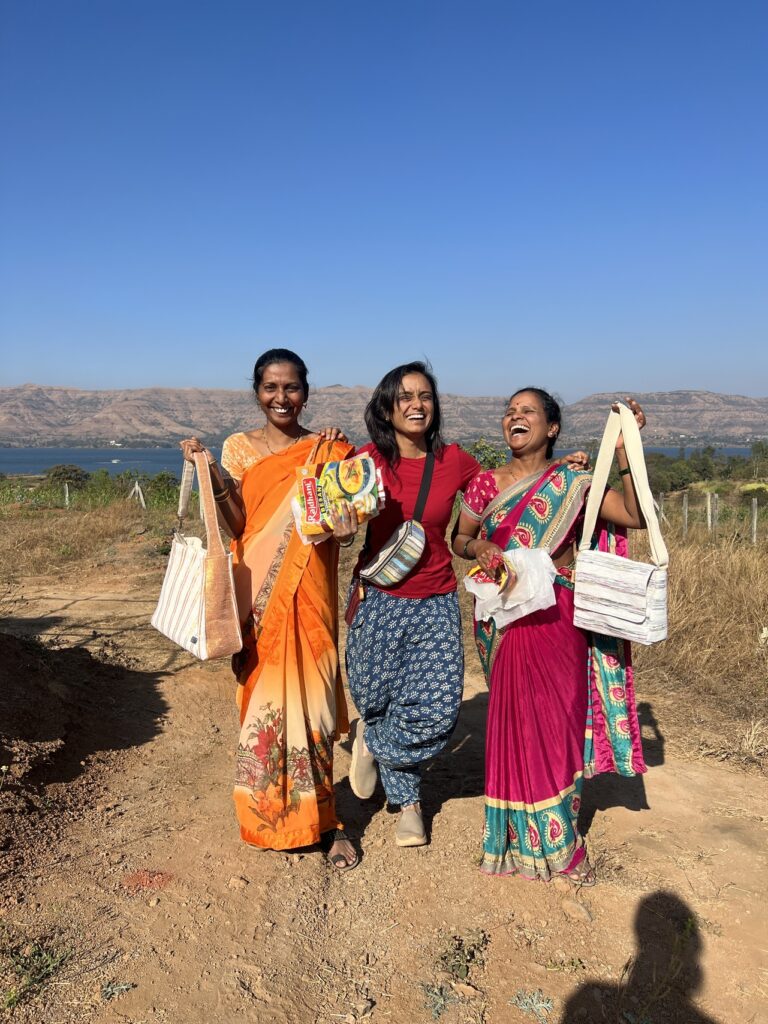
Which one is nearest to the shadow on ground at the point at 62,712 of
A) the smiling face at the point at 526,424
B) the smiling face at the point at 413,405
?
the smiling face at the point at 413,405

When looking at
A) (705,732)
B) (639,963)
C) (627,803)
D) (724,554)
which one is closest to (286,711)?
(639,963)

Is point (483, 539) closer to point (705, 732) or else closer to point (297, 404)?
point (297, 404)

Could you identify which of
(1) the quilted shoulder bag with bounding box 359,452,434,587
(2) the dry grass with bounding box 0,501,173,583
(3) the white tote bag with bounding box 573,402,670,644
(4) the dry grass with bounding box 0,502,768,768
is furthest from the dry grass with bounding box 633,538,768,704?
(2) the dry grass with bounding box 0,501,173,583

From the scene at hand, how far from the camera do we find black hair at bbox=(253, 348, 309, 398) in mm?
2975

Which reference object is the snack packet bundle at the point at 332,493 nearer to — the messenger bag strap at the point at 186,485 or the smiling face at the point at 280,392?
the smiling face at the point at 280,392

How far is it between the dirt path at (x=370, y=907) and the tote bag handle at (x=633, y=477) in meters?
1.29

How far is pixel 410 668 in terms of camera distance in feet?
9.70

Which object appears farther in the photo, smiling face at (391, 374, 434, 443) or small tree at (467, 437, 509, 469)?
small tree at (467, 437, 509, 469)

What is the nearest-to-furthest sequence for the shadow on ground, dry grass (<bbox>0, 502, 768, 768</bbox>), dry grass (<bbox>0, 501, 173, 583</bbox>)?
the shadow on ground
dry grass (<bbox>0, 502, 768, 768</bbox>)
dry grass (<bbox>0, 501, 173, 583</bbox>)

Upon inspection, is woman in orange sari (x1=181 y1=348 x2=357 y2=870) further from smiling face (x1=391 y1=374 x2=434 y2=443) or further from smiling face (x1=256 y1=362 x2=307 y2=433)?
smiling face (x1=391 y1=374 x2=434 y2=443)

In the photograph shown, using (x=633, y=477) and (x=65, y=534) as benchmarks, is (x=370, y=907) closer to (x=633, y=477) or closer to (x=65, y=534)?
(x=633, y=477)

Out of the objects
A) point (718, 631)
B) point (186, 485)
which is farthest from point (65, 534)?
point (718, 631)

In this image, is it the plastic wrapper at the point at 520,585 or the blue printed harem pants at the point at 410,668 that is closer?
the plastic wrapper at the point at 520,585

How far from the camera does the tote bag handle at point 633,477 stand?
8.60 ft
